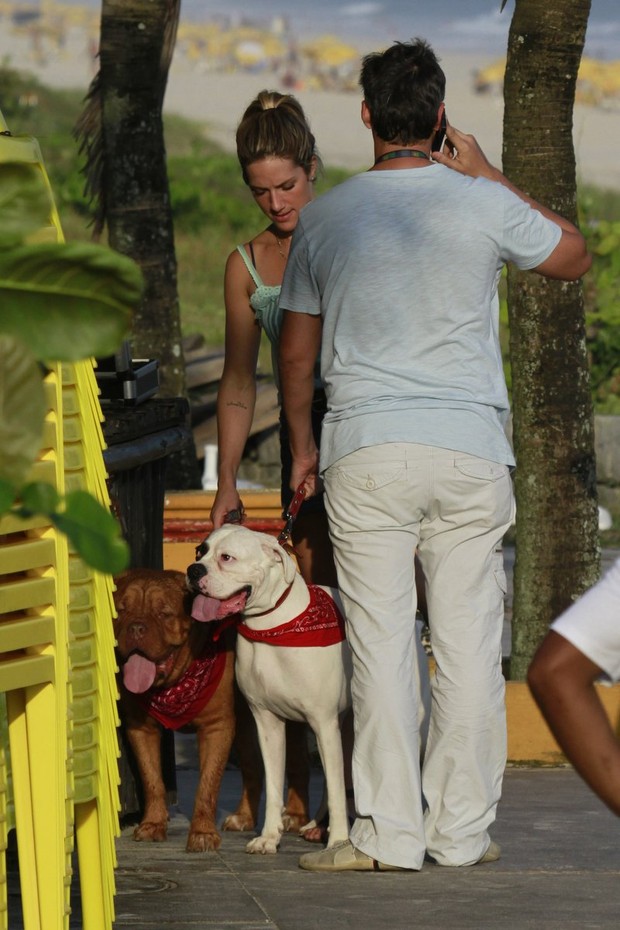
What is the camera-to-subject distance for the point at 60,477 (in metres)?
3.12

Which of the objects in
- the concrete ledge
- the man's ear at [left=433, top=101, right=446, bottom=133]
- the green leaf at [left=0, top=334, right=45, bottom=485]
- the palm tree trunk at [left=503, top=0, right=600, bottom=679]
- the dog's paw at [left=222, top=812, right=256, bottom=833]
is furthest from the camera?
the palm tree trunk at [left=503, top=0, right=600, bottom=679]

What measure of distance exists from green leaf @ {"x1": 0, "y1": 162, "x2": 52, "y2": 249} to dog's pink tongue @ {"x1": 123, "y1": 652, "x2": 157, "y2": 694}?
3.68m

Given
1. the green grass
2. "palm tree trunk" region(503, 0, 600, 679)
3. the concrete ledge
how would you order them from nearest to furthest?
the concrete ledge → "palm tree trunk" region(503, 0, 600, 679) → the green grass

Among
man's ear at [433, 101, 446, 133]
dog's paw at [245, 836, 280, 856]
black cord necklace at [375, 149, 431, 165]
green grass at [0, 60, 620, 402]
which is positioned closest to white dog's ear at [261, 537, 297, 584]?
dog's paw at [245, 836, 280, 856]

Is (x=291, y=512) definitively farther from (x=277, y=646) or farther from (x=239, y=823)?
(x=239, y=823)

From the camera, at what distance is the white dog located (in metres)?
4.67

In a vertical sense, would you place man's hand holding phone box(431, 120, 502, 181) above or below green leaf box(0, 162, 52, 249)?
below

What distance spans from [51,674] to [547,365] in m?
3.87

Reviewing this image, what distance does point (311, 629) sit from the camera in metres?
4.75

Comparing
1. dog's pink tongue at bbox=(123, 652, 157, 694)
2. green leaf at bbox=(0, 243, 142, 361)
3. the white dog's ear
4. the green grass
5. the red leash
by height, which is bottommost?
the green grass

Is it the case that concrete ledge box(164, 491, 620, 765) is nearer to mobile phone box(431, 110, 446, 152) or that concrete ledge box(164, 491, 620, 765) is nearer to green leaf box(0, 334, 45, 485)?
mobile phone box(431, 110, 446, 152)

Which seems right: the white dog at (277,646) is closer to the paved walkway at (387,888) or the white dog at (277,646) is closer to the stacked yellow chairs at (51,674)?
the paved walkway at (387,888)

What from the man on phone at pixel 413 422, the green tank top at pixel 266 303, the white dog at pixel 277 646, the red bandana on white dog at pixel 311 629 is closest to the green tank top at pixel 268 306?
the green tank top at pixel 266 303

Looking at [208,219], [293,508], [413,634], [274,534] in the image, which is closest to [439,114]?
[293,508]
